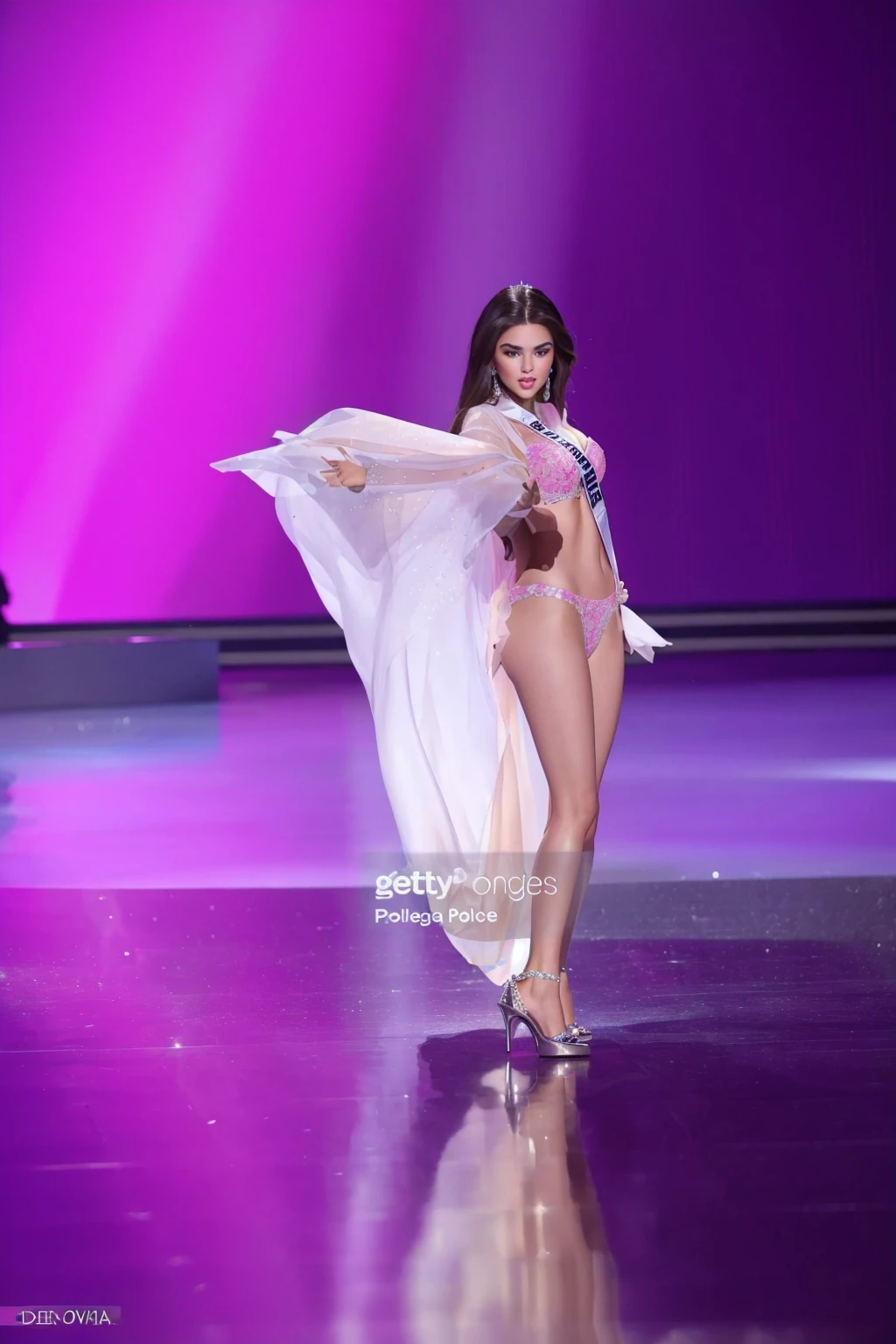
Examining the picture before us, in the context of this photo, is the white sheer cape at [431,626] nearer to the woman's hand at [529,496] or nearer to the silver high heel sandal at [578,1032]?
the woman's hand at [529,496]

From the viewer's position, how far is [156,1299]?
1930 millimetres

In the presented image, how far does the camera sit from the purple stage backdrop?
473 inches

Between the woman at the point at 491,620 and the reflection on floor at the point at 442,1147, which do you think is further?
the woman at the point at 491,620

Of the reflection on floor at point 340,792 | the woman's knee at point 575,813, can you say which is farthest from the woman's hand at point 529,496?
the reflection on floor at point 340,792

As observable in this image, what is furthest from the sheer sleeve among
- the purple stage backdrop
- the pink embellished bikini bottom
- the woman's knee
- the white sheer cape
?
the purple stage backdrop

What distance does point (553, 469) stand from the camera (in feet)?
9.88

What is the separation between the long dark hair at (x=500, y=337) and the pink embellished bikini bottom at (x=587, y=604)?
325 millimetres

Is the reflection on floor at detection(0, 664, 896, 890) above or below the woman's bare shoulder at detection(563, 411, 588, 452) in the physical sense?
below

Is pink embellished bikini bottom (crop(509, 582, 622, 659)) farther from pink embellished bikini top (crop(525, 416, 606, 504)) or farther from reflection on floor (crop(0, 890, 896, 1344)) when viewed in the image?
reflection on floor (crop(0, 890, 896, 1344))

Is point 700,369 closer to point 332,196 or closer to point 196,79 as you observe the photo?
point 332,196

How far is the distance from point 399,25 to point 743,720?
6.39 m

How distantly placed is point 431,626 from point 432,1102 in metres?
0.88

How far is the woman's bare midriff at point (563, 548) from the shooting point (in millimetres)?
3021

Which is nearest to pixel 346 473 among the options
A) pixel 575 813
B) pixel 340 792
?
pixel 575 813
